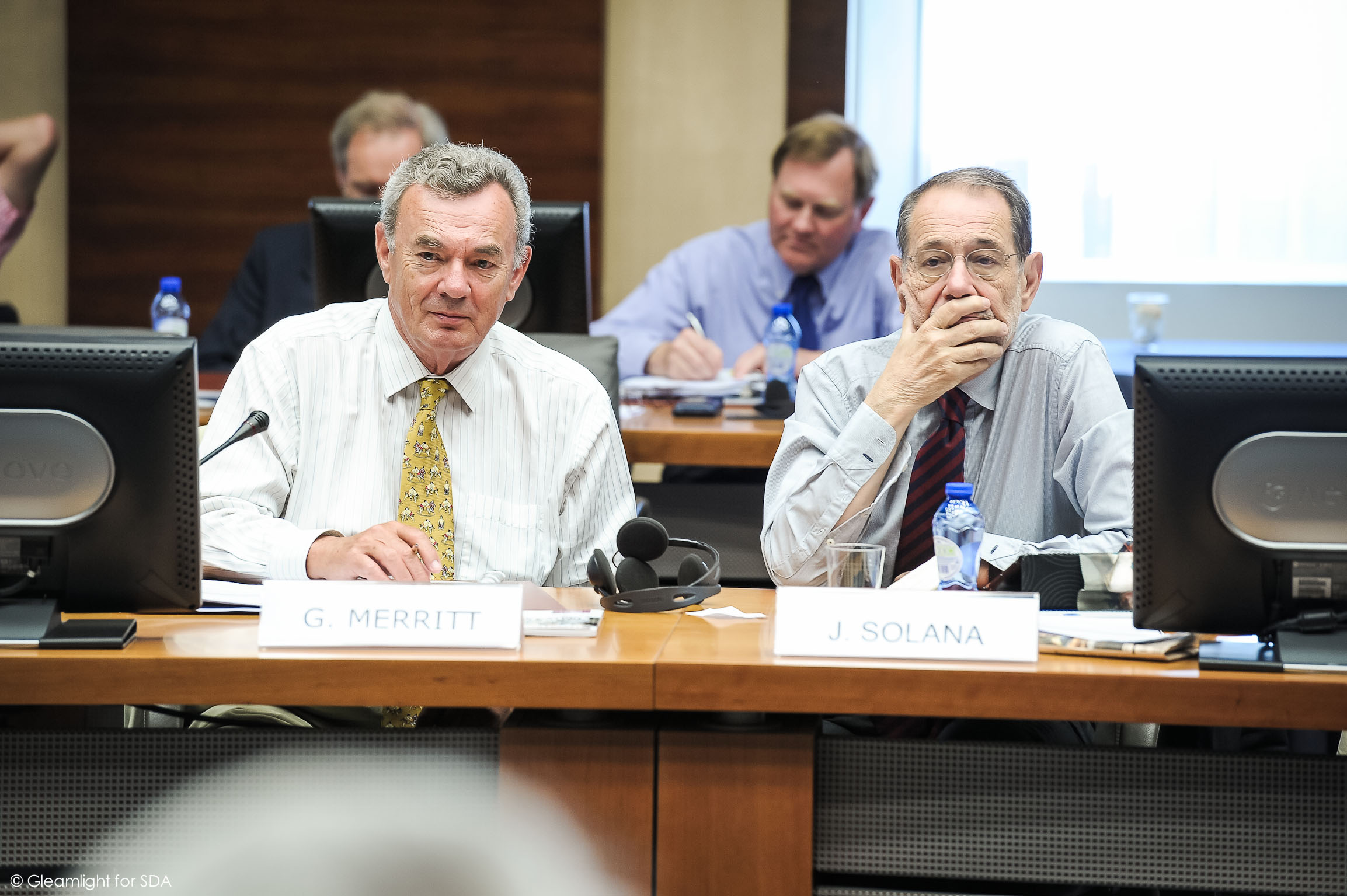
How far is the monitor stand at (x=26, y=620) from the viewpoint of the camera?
4.09 ft

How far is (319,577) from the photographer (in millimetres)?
1588

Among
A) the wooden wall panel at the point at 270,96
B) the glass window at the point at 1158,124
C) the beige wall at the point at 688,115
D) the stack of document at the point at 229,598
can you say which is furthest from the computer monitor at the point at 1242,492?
the wooden wall panel at the point at 270,96

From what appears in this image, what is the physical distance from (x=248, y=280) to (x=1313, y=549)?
3.01 metres

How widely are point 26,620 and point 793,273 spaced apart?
2.55 meters

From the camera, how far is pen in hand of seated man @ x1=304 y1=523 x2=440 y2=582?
4.91 feet

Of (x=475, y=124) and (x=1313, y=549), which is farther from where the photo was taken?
(x=475, y=124)

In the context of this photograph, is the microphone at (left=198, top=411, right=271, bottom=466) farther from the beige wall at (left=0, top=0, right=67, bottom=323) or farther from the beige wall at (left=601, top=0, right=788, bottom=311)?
the beige wall at (left=0, top=0, right=67, bottom=323)

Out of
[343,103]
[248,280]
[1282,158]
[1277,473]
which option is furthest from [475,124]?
[1277,473]

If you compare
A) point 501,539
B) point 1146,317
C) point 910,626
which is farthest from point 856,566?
point 1146,317

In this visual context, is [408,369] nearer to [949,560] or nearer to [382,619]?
[382,619]

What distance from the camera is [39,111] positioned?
4.29 meters

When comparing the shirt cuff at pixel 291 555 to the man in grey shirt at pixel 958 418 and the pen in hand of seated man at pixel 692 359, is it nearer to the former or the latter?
the man in grey shirt at pixel 958 418

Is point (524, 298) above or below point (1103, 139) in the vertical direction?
below

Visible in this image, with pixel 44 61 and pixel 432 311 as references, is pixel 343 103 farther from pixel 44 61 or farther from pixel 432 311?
pixel 432 311
